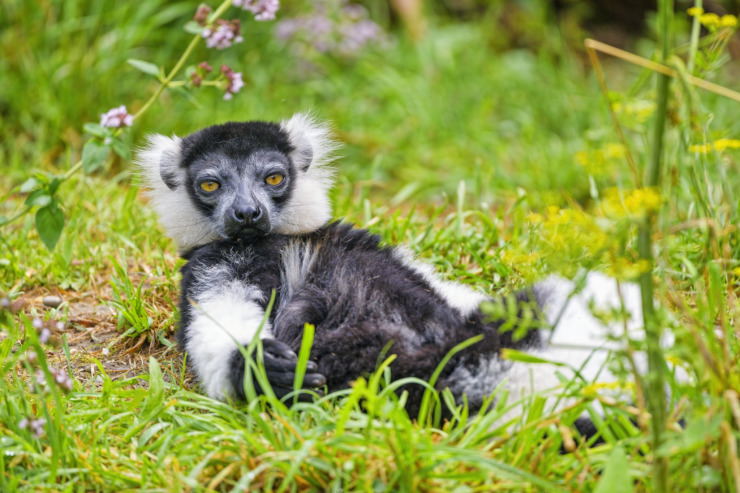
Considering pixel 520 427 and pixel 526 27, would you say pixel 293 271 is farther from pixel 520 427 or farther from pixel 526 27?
pixel 526 27

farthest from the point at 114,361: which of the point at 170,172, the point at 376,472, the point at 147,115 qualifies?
the point at 147,115

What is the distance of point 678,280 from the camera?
4.07 m

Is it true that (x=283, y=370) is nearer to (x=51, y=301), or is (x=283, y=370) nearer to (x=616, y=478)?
(x=616, y=478)

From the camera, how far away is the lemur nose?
380cm

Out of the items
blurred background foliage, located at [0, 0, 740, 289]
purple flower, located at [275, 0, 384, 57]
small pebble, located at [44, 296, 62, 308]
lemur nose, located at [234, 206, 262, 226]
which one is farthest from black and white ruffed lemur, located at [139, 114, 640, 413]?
purple flower, located at [275, 0, 384, 57]

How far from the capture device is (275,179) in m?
4.15

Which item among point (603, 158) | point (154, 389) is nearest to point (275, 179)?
point (154, 389)

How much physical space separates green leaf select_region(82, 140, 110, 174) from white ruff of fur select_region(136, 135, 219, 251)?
350 millimetres

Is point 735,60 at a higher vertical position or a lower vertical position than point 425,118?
higher

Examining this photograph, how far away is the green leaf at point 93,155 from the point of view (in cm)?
401

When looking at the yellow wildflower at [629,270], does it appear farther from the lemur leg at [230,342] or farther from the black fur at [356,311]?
the lemur leg at [230,342]

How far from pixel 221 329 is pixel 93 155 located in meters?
1.47

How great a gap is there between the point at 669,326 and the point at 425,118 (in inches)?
262

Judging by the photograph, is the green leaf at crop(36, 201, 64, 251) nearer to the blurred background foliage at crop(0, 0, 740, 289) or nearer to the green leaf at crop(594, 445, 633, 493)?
the blurred background foliage at crop(0, 0, 740, 289)
